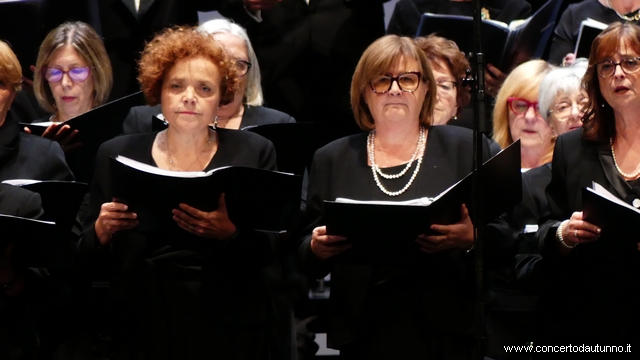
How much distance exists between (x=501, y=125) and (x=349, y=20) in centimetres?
104

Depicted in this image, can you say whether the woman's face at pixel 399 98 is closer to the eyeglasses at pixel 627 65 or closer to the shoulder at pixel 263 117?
the eyeglasses at pixel 627 65

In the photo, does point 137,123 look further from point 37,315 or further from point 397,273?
point 397,273

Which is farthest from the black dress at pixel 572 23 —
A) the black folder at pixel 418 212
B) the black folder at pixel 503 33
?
the black folder at pixel 418 212

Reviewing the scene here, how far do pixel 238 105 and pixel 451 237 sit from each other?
1.61m

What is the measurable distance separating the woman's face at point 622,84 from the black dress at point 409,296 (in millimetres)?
478

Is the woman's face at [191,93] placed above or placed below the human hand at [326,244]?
above

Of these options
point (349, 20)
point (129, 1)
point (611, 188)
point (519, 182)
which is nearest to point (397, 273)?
point (519, 182)

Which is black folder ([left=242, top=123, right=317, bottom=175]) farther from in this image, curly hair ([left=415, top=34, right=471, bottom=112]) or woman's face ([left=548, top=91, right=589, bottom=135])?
woman's face ([left=548, top=91, right=589, bottom=135])

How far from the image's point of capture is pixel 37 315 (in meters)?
3.85

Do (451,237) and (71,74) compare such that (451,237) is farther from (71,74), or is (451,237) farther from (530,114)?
(71,74)

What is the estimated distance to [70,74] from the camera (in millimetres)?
4867

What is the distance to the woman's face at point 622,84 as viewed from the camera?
11.6 feet

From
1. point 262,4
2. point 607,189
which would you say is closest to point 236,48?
point 262,4

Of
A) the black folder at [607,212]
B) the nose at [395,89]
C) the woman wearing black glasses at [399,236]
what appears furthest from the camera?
the nose at [395,89]
